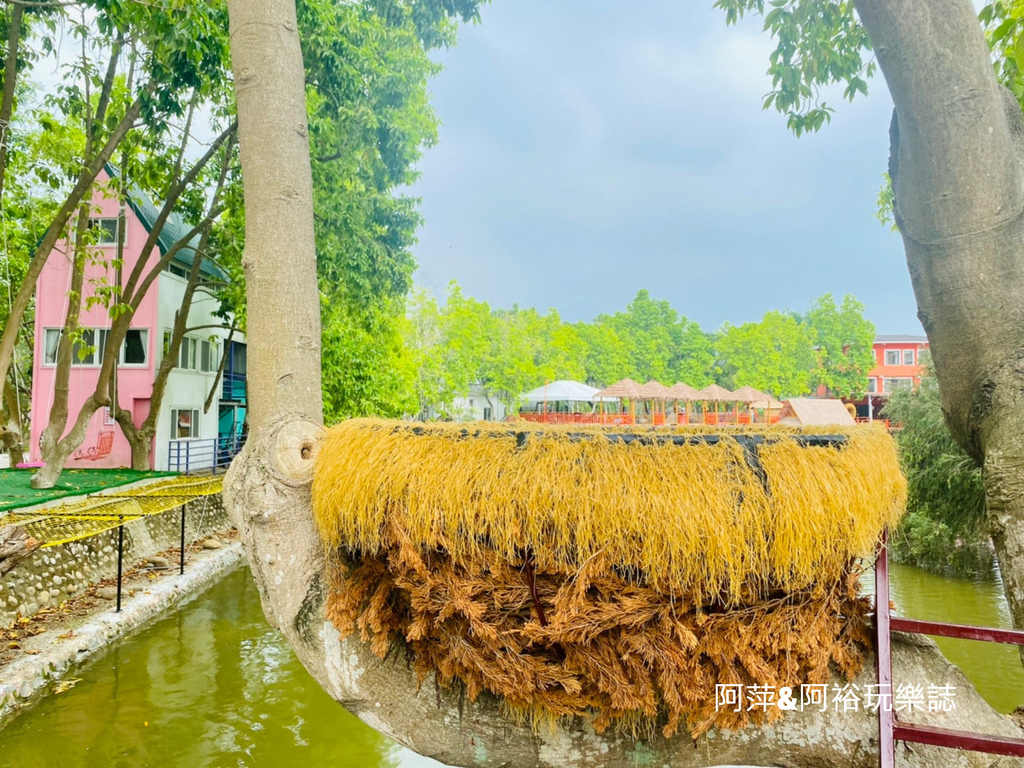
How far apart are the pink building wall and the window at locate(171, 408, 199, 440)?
30.5 inches

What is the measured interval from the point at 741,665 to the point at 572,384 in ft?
75.2

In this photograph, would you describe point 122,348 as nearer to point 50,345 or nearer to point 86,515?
point 50,345

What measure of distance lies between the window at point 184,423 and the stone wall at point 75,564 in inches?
231

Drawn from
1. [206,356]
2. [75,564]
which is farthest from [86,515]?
[206,356]

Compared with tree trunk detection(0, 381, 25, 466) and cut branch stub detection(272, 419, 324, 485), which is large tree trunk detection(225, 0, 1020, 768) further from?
tree trunk detection(0, 381, 25, 466)

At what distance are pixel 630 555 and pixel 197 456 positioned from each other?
586 inches

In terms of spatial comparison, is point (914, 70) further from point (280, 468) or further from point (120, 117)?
point (120, 117)

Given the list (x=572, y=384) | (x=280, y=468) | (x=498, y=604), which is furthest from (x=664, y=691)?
(x=572, y=384)

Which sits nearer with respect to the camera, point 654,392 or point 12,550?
point 12,550

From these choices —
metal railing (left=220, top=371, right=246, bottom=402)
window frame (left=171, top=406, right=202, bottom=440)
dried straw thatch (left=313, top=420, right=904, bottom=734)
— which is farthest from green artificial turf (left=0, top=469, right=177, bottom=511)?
dried straw thatch (left=313, top=420, right=904, bottom=734)

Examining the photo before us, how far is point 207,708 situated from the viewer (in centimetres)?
416

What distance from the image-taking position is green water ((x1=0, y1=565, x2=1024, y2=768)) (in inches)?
140

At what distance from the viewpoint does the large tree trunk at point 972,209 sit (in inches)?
60.0

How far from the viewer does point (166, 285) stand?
1333cm
